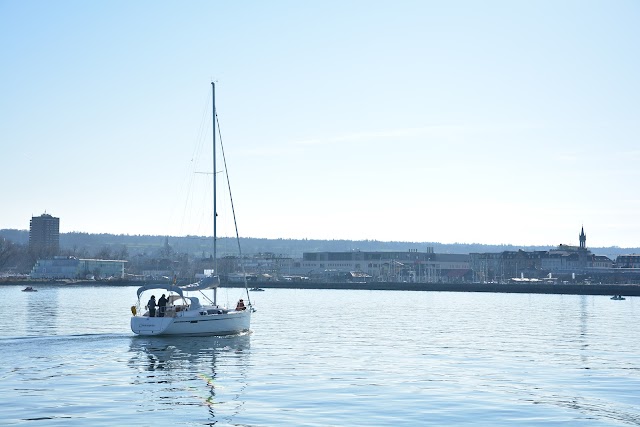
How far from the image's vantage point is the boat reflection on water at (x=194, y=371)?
36.2m

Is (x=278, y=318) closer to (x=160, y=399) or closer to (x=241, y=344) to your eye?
(x=241, y=344)

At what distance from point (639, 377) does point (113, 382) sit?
82.8 ft

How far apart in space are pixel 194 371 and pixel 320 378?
7115 millimetres

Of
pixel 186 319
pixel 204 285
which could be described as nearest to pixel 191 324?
pixel 186 319

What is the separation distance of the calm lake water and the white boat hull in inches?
33.6

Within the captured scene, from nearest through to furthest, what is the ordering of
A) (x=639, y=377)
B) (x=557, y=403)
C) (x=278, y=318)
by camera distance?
1. (x=557, y=403)
2. (x=639, y=377)
3. (x=278, y=318)

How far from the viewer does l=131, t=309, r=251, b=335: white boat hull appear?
6103cm

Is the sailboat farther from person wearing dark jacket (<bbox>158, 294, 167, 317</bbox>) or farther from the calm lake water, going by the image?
the calm lake water

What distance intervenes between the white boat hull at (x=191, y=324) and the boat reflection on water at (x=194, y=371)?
0.51 metres

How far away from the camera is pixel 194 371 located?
151 feet

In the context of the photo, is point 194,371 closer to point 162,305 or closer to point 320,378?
point 320,378

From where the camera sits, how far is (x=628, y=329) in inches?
3270

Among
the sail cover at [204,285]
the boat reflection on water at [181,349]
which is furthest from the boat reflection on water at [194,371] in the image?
the sail cover at [204,285]

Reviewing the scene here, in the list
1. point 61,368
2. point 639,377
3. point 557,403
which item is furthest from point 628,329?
point 61,368
